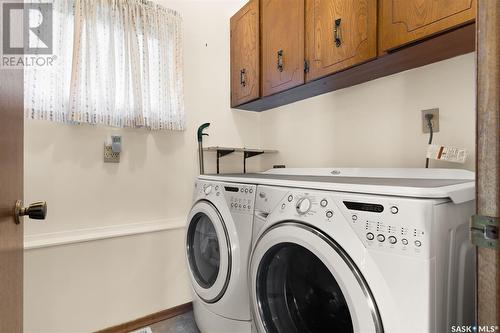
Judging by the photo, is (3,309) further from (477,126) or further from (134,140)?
(134,140)

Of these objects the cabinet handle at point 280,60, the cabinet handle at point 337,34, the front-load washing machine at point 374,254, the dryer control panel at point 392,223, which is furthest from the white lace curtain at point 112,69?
the dryer control panel at point 392,223

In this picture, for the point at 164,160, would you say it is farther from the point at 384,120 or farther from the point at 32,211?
the point at 384,120

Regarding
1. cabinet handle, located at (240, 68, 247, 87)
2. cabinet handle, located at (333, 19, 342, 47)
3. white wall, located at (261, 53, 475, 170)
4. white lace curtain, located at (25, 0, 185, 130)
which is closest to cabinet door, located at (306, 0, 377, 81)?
cabinet handle, located at (333, 19, 342, 47)

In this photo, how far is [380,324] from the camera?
2.13 ft

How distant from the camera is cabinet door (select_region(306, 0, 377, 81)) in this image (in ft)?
4.00

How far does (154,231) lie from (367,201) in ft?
5.00

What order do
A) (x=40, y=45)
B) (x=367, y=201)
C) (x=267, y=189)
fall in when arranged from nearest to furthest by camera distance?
(x=367, y=201)
(x=267, y=189)
(x=40, y=45)

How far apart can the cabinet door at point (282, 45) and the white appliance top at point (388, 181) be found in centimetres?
64

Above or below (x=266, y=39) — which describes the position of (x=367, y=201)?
below

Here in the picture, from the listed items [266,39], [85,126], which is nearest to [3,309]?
[85,126]

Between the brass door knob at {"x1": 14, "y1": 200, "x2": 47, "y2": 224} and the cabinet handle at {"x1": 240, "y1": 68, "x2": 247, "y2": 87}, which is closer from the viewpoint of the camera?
the brass door knob at {"x1": 14, "y1": 200, "x2": 47, "y2": 224}

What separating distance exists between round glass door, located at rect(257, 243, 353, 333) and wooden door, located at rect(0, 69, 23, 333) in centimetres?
77

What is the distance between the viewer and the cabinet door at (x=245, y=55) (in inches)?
75.1

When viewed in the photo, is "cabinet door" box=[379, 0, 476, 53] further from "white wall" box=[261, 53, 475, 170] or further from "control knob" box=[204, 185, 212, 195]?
"control knob" box=[204, 185, 212, 195]
